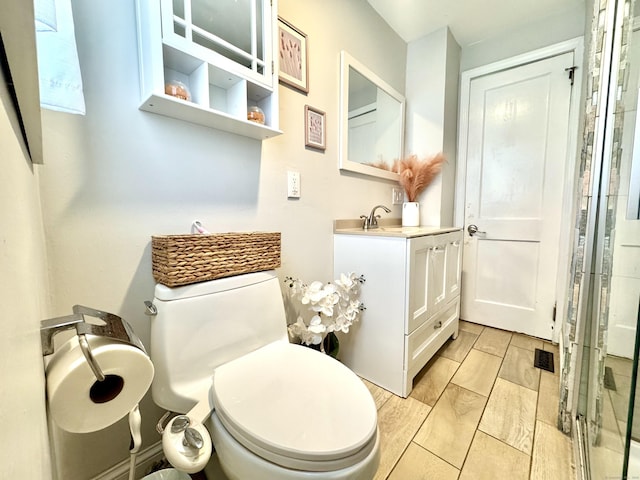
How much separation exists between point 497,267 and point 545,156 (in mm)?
845

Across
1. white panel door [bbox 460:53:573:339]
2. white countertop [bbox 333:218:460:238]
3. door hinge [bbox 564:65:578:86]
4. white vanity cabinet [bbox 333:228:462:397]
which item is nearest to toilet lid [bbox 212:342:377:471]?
white vanity cabinet [bbox 333:228:462:397]

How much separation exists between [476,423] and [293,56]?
186 centimetres

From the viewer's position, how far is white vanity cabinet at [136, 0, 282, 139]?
2.69 feet

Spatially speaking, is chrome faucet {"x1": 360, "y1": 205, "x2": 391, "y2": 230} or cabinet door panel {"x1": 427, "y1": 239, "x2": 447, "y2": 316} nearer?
cabinet door panel {"x1": 427, "y1": 239, "x2": 447, "y2": 316}

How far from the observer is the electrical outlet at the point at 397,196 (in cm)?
208

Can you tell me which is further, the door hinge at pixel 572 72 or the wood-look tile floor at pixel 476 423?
the door hinge at pixel 572 72

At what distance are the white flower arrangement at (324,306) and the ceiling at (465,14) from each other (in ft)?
5.59

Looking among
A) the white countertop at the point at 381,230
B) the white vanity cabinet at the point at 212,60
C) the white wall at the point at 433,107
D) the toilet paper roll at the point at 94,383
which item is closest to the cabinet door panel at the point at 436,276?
the white countertop at the point at 381,230

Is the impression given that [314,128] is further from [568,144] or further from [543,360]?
[543,360]

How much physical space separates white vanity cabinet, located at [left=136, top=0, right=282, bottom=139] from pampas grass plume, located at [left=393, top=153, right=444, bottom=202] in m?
1.17

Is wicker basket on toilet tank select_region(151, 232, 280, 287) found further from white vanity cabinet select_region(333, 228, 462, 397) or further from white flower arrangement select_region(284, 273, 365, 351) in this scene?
white vanity cabinet select_region(333, 228, 462, 397)

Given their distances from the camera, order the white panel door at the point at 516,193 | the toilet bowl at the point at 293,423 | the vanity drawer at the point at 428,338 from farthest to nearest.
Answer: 1. the white panel door at the point at 516,193
2. the vanity drawer at the point at 428,338
3. the toilet bowl at the point at 293,423

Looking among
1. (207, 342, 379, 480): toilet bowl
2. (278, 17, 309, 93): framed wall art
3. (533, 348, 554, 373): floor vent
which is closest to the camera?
(207, 342, 379, 480): toilet bowl

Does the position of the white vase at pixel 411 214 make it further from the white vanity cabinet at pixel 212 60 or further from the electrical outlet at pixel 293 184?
the white vanity cabinet at pixel 212 60
